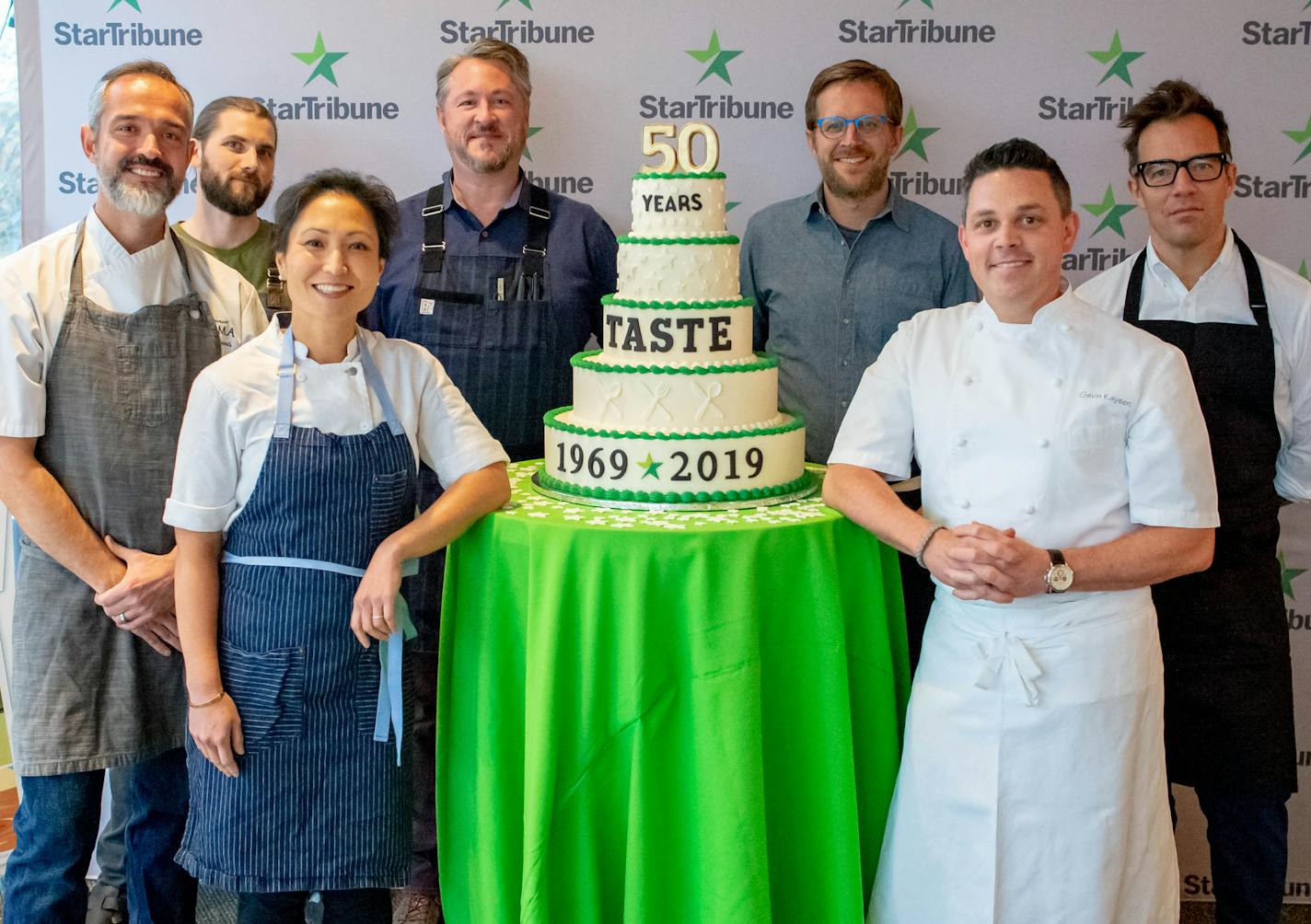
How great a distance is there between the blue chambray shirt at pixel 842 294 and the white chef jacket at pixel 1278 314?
20.9 inches

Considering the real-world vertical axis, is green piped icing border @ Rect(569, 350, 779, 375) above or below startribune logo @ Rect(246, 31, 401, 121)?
below

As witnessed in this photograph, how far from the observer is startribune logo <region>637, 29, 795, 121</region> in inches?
145

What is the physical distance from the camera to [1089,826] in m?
2.23

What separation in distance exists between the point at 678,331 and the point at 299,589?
931 millimetres

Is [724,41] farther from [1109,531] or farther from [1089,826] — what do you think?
[1089,826]

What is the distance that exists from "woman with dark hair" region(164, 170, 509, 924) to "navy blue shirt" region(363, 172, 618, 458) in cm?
90

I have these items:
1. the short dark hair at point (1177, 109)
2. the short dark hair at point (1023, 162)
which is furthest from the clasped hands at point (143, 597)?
the short dark hair at point (1177, 109)

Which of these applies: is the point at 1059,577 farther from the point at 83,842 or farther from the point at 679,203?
the point at 83,842

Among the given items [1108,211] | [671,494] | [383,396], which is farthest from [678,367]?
[1108,211]

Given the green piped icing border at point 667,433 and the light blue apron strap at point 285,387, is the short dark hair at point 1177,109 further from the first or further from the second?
the light blue apron strap at point 285,387

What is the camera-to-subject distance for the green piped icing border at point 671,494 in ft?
8.45

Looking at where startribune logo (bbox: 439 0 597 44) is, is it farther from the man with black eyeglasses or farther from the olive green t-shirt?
the man with black eyeglasses

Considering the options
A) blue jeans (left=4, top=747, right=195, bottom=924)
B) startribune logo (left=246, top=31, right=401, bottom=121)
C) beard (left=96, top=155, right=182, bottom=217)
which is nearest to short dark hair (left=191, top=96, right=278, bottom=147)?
startribune logo (left=246, top=31, right=401, bottom=121)

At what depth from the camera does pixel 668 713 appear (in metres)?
2.40
